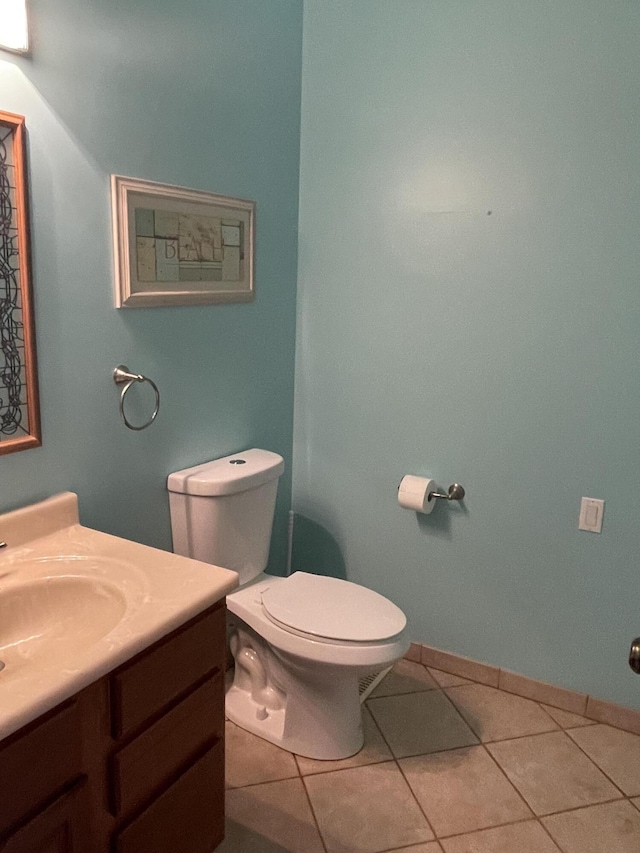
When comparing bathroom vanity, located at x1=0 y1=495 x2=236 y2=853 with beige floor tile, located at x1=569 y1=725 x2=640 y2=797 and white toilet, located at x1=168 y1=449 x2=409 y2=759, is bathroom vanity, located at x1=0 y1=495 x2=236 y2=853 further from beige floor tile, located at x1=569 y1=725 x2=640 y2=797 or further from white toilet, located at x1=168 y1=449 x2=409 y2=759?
beige floor tile, located at x1=569 y1=725 x2=640 y2=797

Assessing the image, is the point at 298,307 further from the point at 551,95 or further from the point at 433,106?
the point at 551,95

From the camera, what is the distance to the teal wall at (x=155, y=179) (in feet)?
5.28

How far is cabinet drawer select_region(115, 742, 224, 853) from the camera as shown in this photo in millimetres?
1378

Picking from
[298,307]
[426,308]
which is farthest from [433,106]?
[298,307]

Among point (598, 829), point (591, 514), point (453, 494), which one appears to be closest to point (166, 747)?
point (598, 829)

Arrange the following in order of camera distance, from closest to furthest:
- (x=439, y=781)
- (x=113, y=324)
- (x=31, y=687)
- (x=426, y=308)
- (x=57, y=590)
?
(x=31, y=687)
(x=57, y=590)
(x=113, y=324)
(x=439, y=781)
(x=426, y=308)

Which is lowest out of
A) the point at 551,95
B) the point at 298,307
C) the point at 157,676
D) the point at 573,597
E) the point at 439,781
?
the point at 439,781

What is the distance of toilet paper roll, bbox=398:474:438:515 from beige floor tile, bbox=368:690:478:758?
25.3 inches

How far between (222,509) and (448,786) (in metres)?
1.02

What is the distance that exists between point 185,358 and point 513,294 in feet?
3.42

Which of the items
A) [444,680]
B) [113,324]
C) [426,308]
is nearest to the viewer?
[113,324]

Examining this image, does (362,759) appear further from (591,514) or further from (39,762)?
(39,762)

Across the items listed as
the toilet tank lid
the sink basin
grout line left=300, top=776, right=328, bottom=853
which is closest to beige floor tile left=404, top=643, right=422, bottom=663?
grout line left=300, top=776, right=328, bottom=853

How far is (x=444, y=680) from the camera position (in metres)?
2.54
